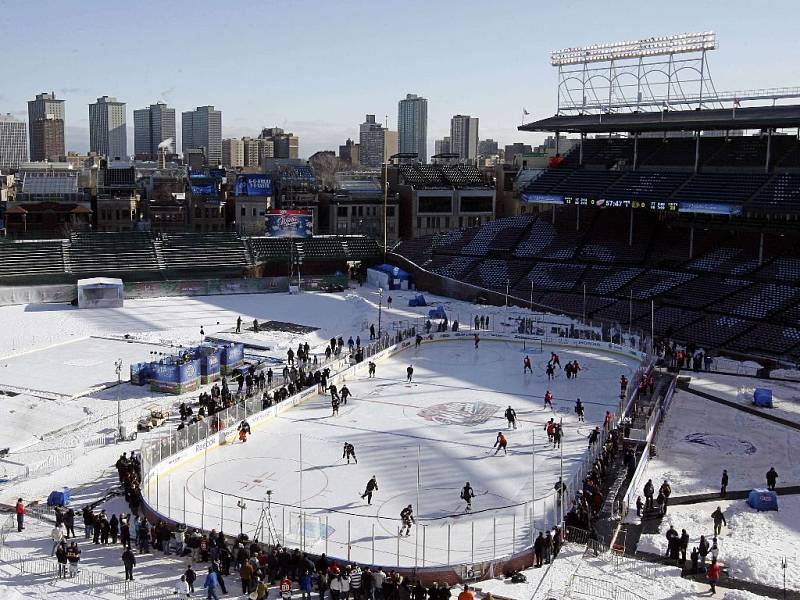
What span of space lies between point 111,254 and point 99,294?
9.65 metres

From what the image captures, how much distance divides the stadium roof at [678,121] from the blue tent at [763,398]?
29073mm

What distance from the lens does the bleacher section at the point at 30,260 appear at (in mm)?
66812

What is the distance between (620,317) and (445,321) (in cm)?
1135

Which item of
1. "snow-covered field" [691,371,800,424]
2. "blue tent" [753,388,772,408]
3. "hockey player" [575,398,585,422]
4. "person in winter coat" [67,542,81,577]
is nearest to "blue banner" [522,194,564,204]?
"snow-covered field" [691,371,800,424]

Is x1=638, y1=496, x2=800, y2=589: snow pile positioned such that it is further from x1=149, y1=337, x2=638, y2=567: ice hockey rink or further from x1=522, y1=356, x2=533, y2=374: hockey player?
x1=522, y1=356, x2=533, y2=374: hockey player

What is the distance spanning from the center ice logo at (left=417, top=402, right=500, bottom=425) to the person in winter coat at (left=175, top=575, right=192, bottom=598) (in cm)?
1522

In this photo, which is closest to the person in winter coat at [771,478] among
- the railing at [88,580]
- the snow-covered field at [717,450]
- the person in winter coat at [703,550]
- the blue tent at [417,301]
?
the snow-covered field at [717,450]

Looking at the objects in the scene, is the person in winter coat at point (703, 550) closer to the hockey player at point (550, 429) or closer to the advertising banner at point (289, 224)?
the hockey player at point (550, 429)

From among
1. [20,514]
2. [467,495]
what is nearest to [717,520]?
[467,495]

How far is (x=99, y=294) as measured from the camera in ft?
210

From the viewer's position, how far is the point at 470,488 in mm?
25609

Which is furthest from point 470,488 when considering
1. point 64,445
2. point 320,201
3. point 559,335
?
point 320,201

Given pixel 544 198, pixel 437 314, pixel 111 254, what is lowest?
pixel 437 314

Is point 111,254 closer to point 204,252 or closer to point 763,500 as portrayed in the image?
point 204,252
